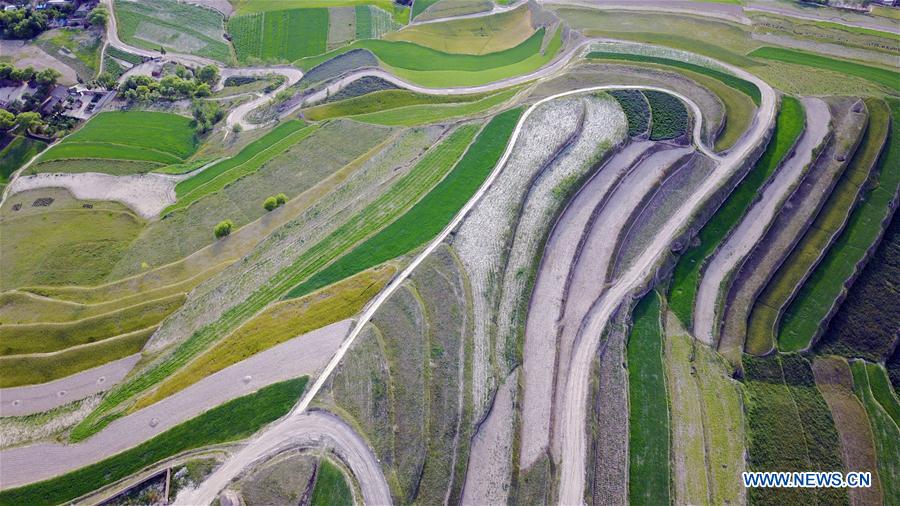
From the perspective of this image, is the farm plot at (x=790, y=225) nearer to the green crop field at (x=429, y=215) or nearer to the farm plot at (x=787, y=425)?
the farm plot at (x=787, y=425)

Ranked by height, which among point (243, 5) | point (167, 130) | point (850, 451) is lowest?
point (850, 451)

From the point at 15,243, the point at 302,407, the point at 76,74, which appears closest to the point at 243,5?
the point at 76,74

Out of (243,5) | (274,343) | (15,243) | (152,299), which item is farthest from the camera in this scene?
(243,5)

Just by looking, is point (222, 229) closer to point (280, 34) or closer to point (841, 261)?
point (280, 34)

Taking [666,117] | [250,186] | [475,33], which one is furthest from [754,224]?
[475,33]

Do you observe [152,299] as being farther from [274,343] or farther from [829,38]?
[829,38]

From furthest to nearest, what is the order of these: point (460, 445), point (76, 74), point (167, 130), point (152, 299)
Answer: point (76, 74)
point (167, 130)
point (152, 299)
point (460, 445)
